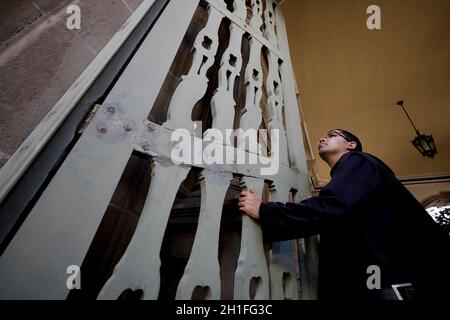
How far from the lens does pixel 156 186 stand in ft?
2.50

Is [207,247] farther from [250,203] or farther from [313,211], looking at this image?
[313,211]

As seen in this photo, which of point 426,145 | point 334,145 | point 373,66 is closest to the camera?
point 334,145

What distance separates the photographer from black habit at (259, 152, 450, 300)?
0.89m

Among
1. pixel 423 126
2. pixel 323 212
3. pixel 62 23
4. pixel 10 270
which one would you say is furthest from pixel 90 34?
pixel 423 126

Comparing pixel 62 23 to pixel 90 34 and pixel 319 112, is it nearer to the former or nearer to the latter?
pixel 90 34

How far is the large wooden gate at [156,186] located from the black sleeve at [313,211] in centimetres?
8

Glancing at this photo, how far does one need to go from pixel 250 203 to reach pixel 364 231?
52 cm

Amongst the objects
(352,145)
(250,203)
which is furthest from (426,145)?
(250,203)

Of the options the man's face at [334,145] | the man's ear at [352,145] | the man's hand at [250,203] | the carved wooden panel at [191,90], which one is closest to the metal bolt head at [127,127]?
the carved wooden panel at [191,90]

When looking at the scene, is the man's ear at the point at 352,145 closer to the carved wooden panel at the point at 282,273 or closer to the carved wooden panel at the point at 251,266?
the carved wooden panel at the point at 282,273

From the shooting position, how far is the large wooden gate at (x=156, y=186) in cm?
55

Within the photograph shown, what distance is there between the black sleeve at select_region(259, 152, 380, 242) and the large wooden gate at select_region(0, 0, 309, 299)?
8 centimetres

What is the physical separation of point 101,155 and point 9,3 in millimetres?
545

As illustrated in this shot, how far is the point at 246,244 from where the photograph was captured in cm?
89
